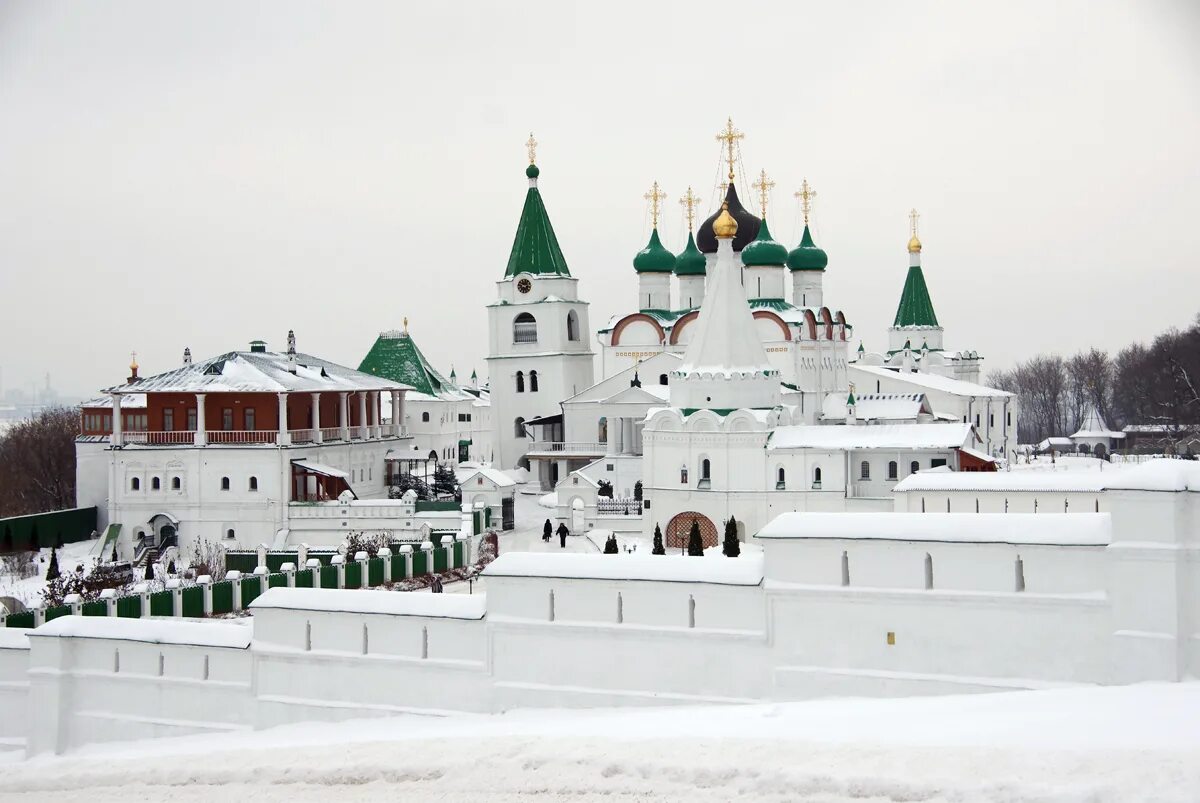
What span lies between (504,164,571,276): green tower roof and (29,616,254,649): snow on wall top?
23262 mm

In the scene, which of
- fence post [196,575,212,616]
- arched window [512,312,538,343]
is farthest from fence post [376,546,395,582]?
arched window [512,312,538,343]

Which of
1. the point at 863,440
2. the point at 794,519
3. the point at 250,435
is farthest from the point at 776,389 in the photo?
the point at 794,519

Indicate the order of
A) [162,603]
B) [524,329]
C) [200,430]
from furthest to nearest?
[524,329] < [200,430] < [162,603]

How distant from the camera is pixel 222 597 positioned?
66.6ft

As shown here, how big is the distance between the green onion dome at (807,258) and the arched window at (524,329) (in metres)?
6.86

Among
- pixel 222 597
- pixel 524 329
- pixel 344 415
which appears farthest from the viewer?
pixel 524 329

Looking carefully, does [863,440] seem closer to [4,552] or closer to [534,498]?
[534,498]

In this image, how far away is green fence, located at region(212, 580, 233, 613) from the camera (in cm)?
2016

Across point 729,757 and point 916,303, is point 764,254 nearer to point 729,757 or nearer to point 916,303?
point 916,303

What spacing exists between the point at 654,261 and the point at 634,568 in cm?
2541

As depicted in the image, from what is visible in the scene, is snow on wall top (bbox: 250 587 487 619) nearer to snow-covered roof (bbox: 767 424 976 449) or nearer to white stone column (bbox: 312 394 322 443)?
snow-covered roof (bbox: 767 424 976 449)

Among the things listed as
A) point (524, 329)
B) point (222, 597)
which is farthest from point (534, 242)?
point (222, 597)

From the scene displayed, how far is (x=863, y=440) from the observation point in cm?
2692

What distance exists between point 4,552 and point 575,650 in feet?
57.0
